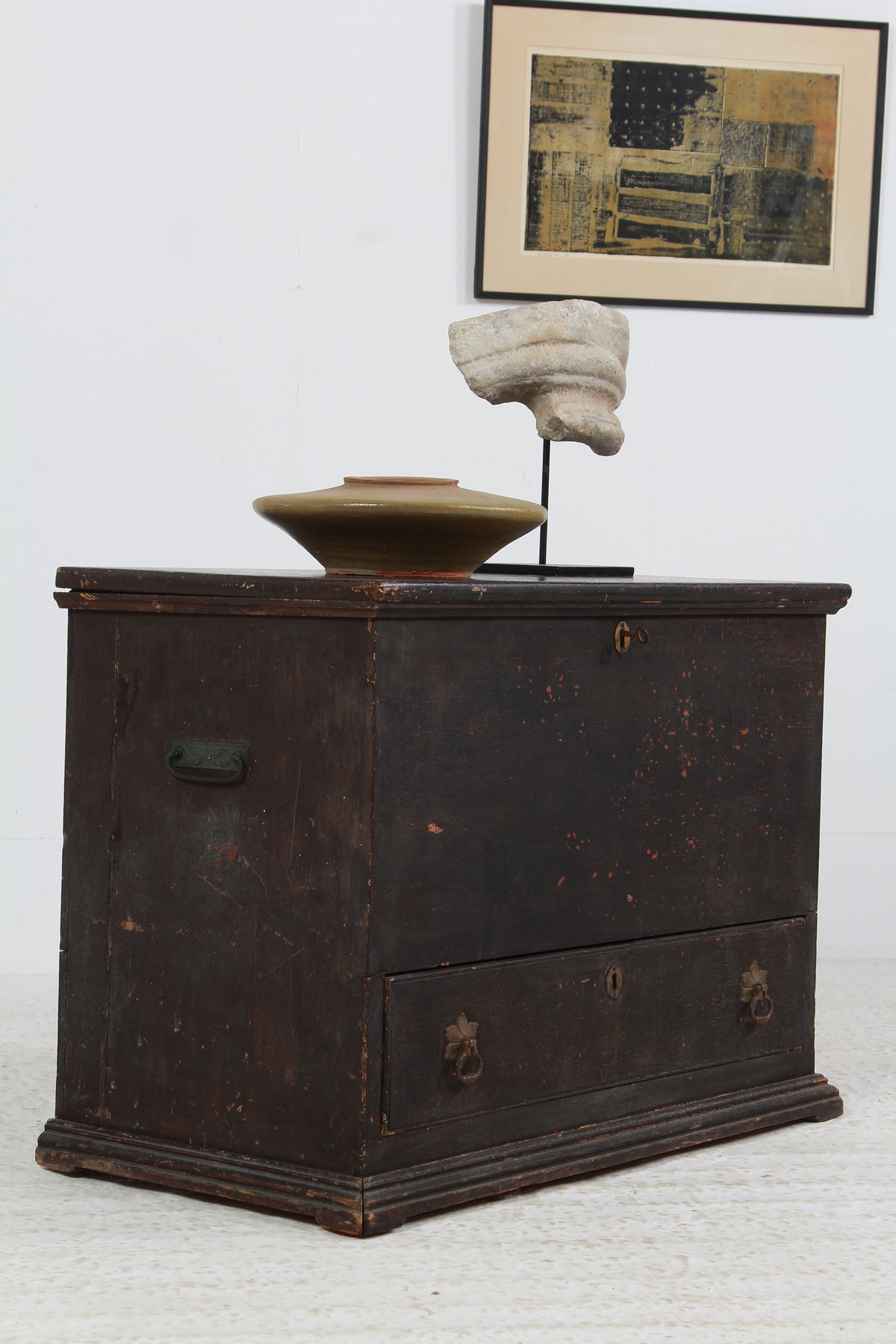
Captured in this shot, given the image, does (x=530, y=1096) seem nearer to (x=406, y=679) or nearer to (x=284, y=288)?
(x=406, y=679)

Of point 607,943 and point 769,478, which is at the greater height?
point 769,478

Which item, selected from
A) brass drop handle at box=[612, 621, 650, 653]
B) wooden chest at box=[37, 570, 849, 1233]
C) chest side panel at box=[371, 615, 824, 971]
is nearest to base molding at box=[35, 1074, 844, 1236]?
wooden chest at box=[37, 570, 849, 1233]

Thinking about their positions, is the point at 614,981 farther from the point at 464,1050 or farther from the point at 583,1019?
the point at 464,1050

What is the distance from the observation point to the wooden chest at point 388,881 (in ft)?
7.12

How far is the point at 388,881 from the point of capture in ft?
7.09

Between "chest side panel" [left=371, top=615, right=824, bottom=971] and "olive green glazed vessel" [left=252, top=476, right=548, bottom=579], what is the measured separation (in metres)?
0.14

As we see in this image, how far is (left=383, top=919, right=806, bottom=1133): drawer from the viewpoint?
222cm

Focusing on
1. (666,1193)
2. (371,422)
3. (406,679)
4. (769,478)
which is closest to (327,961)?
(406,679)

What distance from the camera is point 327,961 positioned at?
218 cm

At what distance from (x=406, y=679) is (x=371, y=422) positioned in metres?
1.71

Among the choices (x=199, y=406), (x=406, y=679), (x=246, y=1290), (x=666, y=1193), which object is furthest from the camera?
(x=199, y=406)

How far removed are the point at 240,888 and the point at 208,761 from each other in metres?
→ 0.17

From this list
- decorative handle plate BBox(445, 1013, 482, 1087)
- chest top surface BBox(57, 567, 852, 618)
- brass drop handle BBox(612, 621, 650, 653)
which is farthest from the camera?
brass drop handle BBox(612, 621, 650, 653)

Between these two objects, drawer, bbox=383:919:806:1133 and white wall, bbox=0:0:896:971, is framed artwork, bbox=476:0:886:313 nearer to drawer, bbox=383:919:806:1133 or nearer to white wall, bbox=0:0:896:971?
white wall, bbox=0:0:896:971
